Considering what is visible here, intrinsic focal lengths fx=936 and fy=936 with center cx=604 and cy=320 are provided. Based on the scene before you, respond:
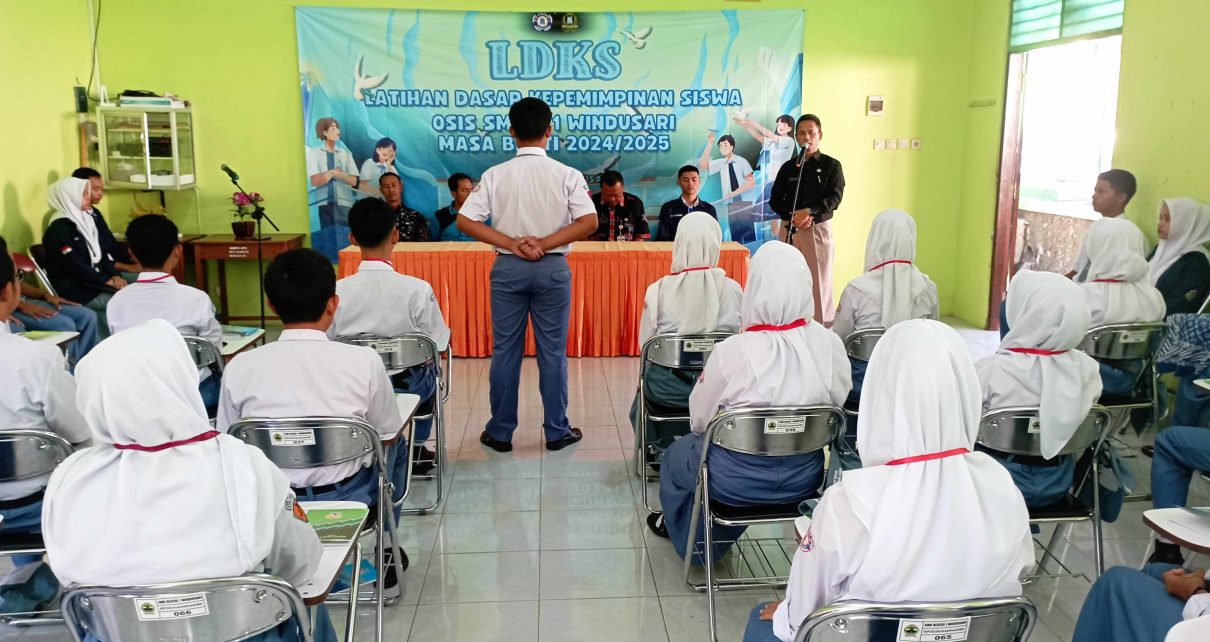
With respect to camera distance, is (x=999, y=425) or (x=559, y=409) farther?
(x=559, y=409)

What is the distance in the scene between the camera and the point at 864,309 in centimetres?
425

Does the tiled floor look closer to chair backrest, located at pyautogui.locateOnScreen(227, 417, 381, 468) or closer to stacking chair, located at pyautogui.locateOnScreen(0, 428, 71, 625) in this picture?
stacking chair, located at pyautogui.locateOnScreen(0, 428, 71, 625)

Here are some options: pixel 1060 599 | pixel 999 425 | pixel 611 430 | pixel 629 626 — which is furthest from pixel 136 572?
pixel 611 430

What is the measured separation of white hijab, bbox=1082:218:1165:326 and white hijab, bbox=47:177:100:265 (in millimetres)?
5823

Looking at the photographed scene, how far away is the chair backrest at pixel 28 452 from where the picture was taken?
2496 millimetres

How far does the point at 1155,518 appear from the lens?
2.27 metres

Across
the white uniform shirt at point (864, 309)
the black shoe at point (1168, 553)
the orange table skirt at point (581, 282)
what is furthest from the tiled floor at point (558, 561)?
the orange table skirt at point (581, 282)

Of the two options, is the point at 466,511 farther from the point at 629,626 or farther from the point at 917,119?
the point at 917,119

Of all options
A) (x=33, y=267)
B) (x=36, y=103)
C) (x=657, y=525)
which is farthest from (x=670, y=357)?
(x=36, y=103)

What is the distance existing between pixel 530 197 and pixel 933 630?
295cm

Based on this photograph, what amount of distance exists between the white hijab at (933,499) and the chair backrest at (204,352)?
8.59 feet

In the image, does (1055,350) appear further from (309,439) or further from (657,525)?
(309,439)

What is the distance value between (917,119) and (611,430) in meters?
4.42

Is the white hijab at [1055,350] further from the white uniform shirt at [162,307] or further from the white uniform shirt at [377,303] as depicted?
the white uniform shirt at [162,307]
